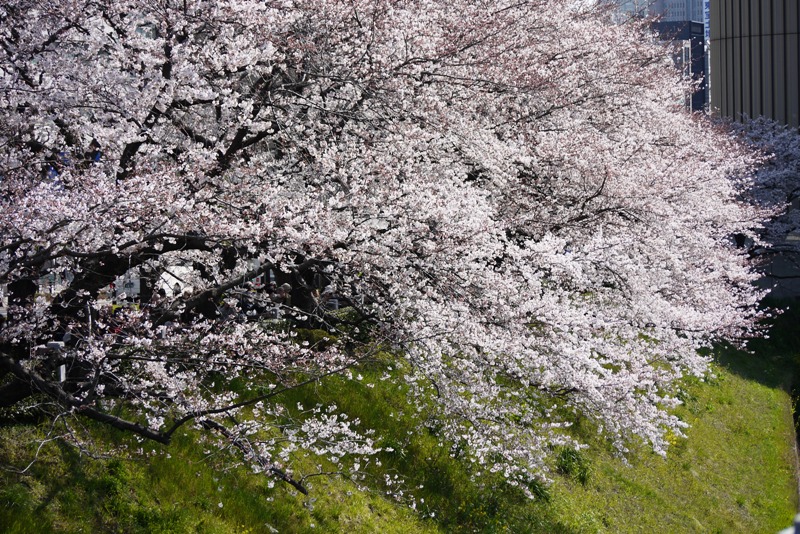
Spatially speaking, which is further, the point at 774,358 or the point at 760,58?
the point at 760,58

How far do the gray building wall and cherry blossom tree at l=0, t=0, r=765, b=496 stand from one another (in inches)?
1205

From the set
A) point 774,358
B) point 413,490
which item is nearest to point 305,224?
point 413,490

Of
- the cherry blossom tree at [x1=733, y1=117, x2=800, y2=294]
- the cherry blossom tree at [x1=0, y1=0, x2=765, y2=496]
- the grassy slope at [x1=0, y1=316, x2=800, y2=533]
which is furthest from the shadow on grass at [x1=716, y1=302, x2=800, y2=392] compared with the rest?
the cherry blossom tree at [x1=0, y1=0, x2=765, y2=496]

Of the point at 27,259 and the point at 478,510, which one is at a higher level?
the point at 27,259

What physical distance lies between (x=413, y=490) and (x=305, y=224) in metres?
4.21

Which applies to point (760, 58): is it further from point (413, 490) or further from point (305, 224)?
point (305, 224)

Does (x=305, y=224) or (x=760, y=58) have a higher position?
(x=305, y=224)

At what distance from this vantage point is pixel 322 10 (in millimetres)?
10633

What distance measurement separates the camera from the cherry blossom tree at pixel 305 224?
775 centimetres

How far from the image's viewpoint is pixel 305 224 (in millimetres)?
8328

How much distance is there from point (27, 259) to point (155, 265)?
258cm

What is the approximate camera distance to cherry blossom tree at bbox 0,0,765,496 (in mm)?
7750

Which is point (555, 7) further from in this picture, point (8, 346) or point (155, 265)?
point (8, 346)

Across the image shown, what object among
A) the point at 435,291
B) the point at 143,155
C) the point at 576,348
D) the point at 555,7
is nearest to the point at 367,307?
the point at 435,291
